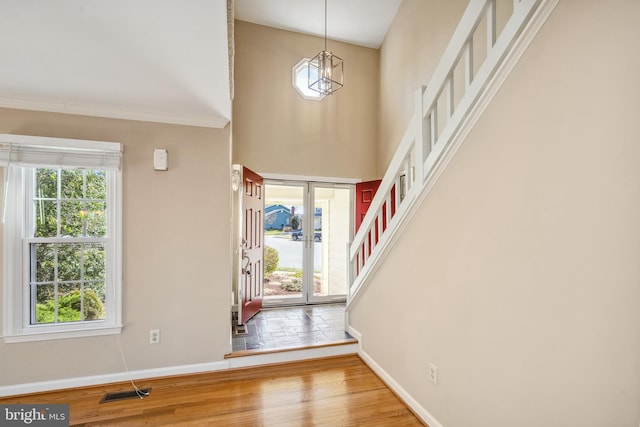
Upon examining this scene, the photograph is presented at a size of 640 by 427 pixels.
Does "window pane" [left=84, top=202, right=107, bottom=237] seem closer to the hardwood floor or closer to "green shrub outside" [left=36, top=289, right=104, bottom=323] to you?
"green shrub outside" [left=36, top=289, right=104, bottom=323]

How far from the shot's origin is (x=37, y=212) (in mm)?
2443

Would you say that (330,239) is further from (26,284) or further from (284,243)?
(26,284)

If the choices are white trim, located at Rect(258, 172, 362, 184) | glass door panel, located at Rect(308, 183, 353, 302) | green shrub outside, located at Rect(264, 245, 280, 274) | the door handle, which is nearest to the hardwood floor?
the door handle

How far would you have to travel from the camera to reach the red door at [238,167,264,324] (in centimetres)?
375

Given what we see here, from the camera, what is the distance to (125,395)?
237 centimetres

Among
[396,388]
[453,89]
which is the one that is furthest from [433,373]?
[453,89]

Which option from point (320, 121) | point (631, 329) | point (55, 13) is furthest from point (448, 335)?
point (320, 121)

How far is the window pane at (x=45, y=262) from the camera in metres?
2.43

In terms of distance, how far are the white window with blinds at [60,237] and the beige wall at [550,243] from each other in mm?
2674

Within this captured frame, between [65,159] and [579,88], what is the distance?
330 cm

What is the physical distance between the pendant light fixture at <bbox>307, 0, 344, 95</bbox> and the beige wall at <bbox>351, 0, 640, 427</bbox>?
258 cm

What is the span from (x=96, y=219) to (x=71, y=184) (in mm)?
352

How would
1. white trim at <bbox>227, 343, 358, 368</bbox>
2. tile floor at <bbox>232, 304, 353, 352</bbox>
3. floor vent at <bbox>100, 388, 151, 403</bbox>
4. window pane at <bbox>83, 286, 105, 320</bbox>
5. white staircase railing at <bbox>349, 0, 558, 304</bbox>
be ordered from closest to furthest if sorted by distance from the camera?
white staircase railing at <bbox>349, 0, 558, 304</bbox> → floor vent at <bbox>100, 388, 151, 403</bbox> → window pane at <bbox>83, 286, 105, 320</bbox> → white trim at <bbox>227, 343, 358, 368</bbox> → tile floor at <bbox>232, 304, 353, 352</bbox>

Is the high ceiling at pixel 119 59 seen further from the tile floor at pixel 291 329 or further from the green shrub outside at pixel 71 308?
the tile floor at pixel 291 329
